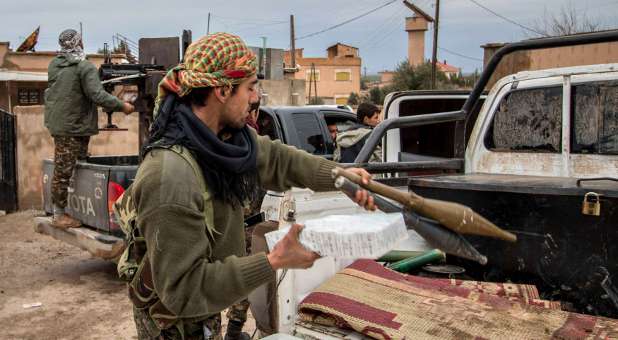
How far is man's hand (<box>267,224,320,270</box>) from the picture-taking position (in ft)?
5.54

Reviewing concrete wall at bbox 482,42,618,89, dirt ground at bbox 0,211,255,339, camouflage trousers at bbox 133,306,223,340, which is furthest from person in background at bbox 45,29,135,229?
concrete wall at bbox 482,42,618,89

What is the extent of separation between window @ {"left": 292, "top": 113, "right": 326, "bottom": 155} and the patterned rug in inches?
158

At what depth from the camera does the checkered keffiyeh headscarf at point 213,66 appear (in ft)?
6.12

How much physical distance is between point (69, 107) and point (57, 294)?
1.80 metres

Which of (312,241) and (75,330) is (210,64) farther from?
(75,330)

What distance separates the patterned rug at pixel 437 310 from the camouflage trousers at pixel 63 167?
12.5ft

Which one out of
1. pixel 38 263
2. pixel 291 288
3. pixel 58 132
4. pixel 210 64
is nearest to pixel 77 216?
pixel 58 132

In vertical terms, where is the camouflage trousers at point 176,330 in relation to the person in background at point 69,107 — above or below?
below

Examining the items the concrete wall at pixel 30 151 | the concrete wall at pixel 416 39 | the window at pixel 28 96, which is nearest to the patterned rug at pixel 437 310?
the concrete wall at pixel 30 151

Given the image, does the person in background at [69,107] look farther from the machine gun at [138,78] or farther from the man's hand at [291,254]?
the man's hand at [291,254]

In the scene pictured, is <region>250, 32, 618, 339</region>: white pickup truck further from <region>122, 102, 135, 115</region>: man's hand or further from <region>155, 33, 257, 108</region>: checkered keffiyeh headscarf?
<region>122, 102, 135, 115</region>: man's hand

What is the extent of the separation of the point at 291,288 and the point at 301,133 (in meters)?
4.24

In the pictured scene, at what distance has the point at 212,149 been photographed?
1.90 meters

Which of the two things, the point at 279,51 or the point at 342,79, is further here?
the point at 342,79
